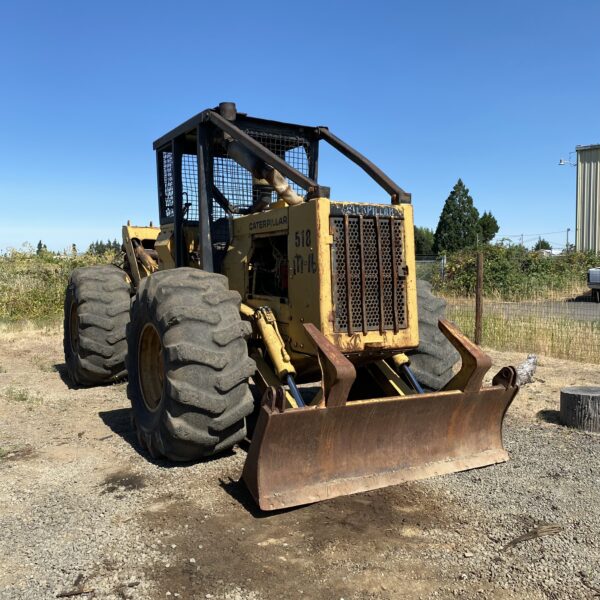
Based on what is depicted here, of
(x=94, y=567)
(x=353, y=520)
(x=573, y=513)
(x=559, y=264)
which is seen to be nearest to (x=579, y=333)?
(x=573, y=513)

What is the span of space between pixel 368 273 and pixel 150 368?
2.13 meters

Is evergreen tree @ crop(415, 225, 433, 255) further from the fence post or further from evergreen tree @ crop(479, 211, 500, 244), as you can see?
the fence post

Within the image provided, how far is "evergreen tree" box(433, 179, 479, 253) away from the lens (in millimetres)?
48188

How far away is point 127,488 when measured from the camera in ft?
14.2

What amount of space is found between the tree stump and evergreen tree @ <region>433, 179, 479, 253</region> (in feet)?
140

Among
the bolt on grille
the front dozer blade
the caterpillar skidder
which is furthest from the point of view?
the bolt on grille

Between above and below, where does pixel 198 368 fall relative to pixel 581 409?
above

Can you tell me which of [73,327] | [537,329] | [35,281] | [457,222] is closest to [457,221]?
[457,222]

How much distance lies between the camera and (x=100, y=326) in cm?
718

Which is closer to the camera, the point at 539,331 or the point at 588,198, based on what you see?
the point at 539,331

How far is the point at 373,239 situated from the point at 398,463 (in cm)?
172

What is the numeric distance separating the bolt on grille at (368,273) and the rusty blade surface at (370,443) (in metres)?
0.71

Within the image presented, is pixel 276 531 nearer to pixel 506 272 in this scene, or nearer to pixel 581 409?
pixel 581 409

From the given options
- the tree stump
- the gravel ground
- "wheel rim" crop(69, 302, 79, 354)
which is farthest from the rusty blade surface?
"wheel rim" crop(69, 302, 79, 354)
